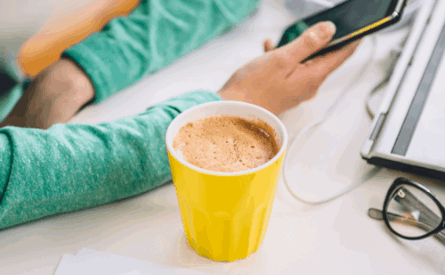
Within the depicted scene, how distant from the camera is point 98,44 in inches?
21.8

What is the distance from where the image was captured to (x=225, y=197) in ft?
0.82

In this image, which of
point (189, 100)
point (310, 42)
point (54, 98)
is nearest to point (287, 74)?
point (310, 42)

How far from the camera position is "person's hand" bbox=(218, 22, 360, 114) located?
478 mm

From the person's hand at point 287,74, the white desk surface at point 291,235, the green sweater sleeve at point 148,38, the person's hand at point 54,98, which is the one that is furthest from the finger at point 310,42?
the person's hand at point 54,98

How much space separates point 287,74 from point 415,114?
0.18 metres

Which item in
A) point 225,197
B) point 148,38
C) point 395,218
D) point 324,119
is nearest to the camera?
point 225,197

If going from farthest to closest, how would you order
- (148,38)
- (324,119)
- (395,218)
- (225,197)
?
(148,38) → (324,119) → (395,218) → (225,197)

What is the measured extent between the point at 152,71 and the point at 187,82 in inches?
3.1

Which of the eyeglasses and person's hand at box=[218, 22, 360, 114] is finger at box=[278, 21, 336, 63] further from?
the eyeglasses

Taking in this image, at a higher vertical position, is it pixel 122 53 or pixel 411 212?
pixel 122 53

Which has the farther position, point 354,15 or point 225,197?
point 354,15

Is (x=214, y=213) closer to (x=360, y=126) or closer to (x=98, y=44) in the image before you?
(x=360, y=126)

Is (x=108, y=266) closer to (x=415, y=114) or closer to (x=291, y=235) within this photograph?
(x=291, y=235)

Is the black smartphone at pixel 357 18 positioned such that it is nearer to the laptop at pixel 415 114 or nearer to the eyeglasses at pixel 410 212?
the laptop at pixel 415 114
